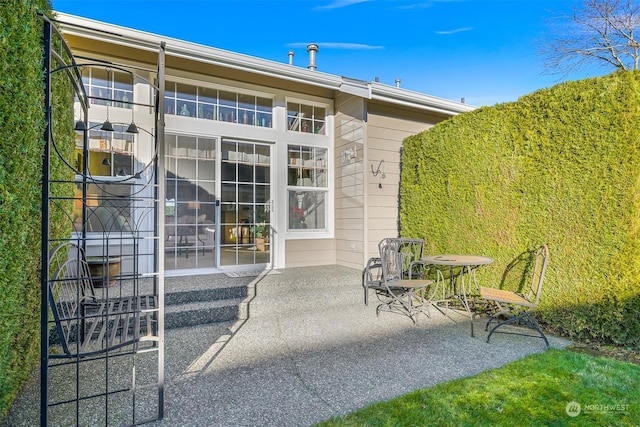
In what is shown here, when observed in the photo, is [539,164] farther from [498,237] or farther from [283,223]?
[283,223]

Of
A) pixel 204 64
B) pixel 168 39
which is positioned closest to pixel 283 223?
pixel 204 64

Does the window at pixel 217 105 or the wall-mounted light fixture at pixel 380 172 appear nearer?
the window at pixel 217 105

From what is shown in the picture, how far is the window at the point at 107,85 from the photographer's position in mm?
4461

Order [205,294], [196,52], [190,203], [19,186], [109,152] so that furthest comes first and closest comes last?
1. [190,203]
2. [109,152]
3. [196,52]
4. [205,294]
5. [19,186]

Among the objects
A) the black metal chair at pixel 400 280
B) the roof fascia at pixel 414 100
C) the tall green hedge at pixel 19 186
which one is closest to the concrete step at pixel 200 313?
the tall green hedge at pixel 19 186

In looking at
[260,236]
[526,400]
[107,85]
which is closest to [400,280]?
[526,400]

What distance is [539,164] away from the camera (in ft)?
12.0

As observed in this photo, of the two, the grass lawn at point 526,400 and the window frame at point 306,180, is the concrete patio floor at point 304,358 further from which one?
the window frame at point 306,180

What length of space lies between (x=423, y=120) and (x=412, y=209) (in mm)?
1941

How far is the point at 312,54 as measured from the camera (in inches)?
240

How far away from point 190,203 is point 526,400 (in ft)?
14.9

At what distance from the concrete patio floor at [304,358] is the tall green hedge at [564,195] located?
1.82 feet

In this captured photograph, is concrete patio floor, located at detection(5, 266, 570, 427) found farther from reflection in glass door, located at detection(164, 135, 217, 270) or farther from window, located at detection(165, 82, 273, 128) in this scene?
window, located at detection(165, 82, 273, 128)

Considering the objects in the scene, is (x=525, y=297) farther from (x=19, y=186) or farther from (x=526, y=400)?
(x=19, y=186)
